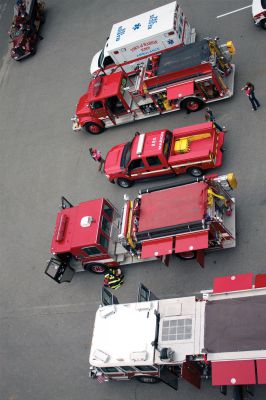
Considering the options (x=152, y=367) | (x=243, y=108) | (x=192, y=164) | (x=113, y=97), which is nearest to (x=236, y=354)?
(x=152, y=367)

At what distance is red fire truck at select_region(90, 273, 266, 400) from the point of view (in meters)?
11.7

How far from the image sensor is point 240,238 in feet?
52.4

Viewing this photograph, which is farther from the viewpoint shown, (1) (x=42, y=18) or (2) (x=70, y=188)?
→ (1) (x=42, y=18)

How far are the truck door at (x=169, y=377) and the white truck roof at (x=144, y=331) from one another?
0.56 metres

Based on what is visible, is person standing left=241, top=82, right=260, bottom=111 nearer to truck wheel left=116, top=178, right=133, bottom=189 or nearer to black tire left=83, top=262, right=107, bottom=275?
truck wheel left=116, top=178, right=133, bottom=189

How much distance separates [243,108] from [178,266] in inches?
295

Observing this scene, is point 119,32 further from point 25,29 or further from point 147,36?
point 25,29

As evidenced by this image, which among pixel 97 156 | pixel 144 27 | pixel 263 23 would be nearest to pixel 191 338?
pixel 97 156

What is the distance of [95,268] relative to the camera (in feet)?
57.2

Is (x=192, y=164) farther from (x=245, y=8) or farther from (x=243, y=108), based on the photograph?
(x=245, y=8)

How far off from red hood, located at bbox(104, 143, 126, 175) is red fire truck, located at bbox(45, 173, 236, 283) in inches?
71.2

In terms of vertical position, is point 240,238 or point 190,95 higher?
point 190,95

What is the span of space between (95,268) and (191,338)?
18.8ft

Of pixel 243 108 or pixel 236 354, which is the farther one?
pixel 243 108
